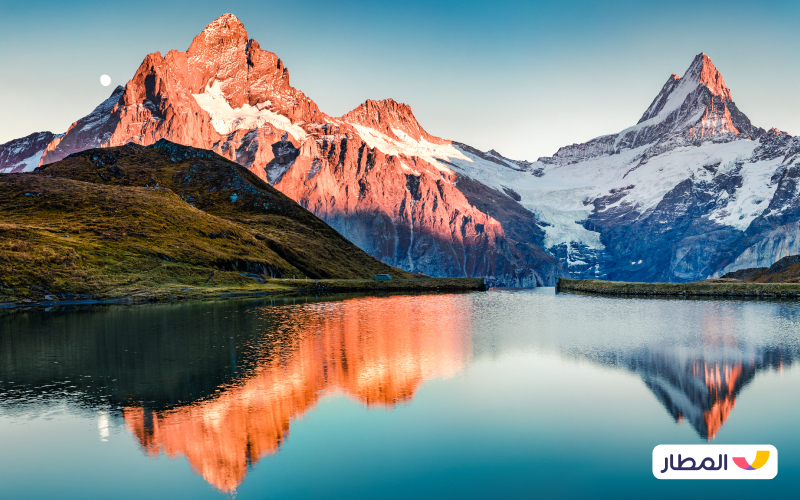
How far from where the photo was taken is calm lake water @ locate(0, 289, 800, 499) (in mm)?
22641

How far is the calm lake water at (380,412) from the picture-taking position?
22.6 metres

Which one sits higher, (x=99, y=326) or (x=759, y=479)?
(x=99, y=326)

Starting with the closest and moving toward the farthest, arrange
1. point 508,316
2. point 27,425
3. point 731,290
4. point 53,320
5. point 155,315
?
point 27,425, point 53,320, point 155,315, point 508,316, point 731,290

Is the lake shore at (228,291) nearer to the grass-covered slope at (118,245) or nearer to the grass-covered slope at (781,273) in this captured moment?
the grass-covered slope at (118,245)

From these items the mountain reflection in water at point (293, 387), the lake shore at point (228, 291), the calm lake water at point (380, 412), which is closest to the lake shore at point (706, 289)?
the lake shore at point (228, 291)

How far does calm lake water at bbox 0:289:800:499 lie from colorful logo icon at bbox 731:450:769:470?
0.92 m

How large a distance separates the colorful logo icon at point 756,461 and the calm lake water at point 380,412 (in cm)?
92

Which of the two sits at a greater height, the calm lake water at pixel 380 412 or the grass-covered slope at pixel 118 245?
the grass-covered slope at pixel 118 245

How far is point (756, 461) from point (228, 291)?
109981mm

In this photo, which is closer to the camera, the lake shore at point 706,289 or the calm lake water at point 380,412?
the calm lake water at point 380,412

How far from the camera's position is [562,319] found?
8388cm

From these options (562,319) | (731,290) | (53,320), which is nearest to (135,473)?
(53,320)

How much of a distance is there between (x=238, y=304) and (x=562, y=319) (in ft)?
193

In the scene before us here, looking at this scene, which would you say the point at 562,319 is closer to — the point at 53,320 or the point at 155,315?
the point at 155,315
